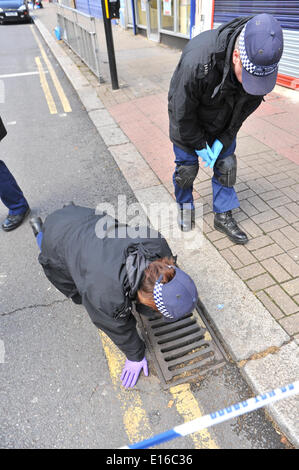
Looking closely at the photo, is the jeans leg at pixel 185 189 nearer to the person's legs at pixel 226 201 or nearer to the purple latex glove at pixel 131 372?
the person's legs at pixel 226 201

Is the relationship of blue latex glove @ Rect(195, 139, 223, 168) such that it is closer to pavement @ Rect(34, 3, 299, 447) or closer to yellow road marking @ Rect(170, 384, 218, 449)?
pavement @ Rect(34, 3, 299, 447)

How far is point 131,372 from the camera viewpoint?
2117 millimetres

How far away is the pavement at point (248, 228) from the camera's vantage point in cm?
217

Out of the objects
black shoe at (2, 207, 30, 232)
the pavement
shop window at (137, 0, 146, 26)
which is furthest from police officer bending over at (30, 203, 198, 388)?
shop window at (137, 0, 146, 26)

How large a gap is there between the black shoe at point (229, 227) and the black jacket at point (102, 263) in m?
1.09

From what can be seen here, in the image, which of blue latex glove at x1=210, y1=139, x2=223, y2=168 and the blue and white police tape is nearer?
the blue and white police tape

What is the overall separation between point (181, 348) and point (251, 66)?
189cm

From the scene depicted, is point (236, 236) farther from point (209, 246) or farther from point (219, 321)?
point (219, 321)

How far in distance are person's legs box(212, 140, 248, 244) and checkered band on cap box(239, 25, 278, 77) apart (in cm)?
87

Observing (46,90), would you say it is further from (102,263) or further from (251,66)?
(102,263)

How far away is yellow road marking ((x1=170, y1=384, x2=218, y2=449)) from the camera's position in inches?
71.9

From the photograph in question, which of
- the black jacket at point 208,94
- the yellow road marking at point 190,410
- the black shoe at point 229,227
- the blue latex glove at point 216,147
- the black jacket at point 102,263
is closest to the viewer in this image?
the black jacket at point 102,263

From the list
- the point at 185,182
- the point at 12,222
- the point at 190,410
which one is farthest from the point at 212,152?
the point at 12,222

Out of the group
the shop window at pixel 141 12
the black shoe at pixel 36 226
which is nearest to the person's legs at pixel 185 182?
the black shoe at pixel 36 226
